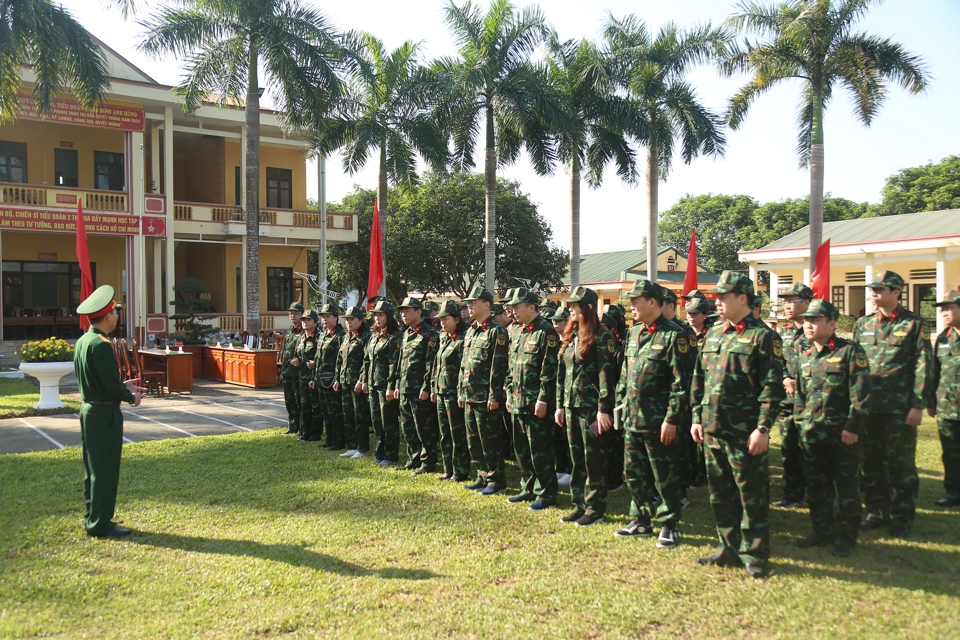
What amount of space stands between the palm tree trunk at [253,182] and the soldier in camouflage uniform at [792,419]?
15.3 meters

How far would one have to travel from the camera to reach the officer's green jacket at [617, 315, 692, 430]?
5117 mm

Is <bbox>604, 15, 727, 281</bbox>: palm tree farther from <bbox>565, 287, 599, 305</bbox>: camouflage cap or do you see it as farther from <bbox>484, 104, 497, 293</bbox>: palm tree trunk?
<bbox>565, 287, 599, 305</bbox>: camouflage cap

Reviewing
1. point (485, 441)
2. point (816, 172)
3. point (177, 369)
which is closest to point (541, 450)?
point (485, 441)

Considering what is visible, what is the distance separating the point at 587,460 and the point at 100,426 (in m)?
3.81

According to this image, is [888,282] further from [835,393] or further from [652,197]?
[652,197]

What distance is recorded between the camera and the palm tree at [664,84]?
855 inches

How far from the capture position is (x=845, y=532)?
5023mm

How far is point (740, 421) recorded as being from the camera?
4660mm

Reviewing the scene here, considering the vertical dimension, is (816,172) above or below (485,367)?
above

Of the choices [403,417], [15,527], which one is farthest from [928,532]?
[15,527]

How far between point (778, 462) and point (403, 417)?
4.18 metres

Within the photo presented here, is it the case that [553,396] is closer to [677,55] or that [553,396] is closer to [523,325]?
[523,325]

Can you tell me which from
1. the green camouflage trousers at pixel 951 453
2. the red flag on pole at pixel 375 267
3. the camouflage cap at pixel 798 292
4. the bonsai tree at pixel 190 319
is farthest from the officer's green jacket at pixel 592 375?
the bonsai tree at pixel 190 319

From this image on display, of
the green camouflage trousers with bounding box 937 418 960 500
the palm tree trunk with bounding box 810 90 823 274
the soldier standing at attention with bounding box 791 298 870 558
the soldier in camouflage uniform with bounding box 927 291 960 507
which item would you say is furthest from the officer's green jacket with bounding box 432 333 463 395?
the palm tree trunk with bounding box 810 90 823 274
